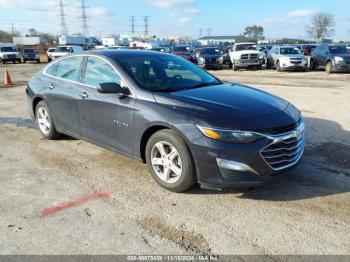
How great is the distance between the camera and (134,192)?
466 centimetres

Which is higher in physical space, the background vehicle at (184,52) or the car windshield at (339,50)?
Answer: the car windshield at (339,50)

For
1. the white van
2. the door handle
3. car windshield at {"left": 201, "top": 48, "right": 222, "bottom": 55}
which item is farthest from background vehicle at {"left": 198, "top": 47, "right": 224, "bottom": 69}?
the white van

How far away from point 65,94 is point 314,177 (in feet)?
12.7

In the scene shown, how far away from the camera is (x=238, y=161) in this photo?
13.3 feet

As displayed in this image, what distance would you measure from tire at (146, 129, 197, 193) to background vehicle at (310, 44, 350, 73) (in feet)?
64.3

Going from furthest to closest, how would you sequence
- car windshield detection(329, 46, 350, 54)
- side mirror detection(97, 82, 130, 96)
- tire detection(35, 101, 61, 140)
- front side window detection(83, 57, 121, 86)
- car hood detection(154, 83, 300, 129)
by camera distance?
1. car windshield detection(329, 46, 350, 54)
2. tire detection(35, 101, 61, 140)
3. front side window detection(83, 57, 121, 86)
4. side mirror detection(97, 82, 130, 96)
5. car hood detection(154, 83, 300, 129)

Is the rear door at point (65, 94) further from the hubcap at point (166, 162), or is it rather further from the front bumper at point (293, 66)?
the front bumper at point (293, 66)

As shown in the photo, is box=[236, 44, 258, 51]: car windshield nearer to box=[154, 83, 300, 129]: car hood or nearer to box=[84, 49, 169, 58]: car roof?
box=[84, 49, 169, 58]: car roof

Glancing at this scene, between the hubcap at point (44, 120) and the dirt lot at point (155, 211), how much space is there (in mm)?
743

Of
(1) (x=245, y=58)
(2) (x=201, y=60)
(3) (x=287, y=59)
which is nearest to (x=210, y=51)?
(2) (x=201, y=60)

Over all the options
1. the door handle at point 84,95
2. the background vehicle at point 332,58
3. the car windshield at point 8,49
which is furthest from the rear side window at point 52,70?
the car windshield at point 8,49

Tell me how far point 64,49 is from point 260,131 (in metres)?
38.9

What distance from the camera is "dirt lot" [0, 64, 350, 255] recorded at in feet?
11.4

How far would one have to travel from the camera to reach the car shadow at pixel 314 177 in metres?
4.52
